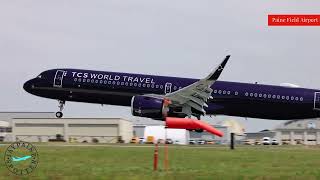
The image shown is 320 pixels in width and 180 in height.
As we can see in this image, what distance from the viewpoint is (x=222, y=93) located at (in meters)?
56.5

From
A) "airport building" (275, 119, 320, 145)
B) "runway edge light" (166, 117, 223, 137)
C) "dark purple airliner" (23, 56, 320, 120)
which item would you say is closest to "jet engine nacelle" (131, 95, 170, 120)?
"dark purple airliner" (23, 56, 320, 120)

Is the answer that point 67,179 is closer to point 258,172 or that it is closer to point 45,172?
point 45,172

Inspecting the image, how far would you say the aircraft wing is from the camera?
5253cm

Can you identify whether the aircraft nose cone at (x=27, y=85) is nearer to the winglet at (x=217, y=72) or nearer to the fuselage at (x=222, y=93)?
the fuselage at (x=222, y=93)

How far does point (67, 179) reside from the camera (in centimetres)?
2341

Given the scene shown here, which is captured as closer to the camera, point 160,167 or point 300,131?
point 160,167

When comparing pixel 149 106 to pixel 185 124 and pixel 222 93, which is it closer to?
pixel 222 93

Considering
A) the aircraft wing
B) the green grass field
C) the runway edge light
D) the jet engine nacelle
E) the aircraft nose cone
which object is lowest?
the green grass field

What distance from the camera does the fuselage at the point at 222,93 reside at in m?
56.1

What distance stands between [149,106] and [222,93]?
810 centimetres

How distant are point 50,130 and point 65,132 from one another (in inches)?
114

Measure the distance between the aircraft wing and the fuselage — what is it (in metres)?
1.39

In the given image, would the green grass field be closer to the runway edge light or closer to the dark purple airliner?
the runway edge light

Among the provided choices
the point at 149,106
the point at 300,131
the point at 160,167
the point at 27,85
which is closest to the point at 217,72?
the point at 149,106
